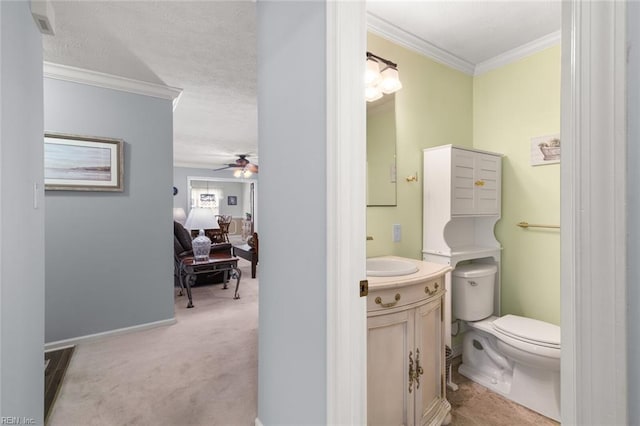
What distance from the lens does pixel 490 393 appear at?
2123 mm

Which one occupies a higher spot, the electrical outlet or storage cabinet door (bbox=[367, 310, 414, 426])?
the electrical outlet

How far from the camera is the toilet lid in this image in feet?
6.14

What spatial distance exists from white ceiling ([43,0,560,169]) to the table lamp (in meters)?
1.76

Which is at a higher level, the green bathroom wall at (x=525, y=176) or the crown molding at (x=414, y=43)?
the crown molding at (x=414, y=43)

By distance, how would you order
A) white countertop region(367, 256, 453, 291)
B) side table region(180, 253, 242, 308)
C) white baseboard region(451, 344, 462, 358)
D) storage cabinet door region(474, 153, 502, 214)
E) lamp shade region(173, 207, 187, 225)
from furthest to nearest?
lamp shade region(173, 207, 187, 225), side table region(180, 253, 242, 308), white baseboard region(451, 344, 462, 358), storage cabinet door region(474, 153, 502, 214), white countertop region(367, 256, 453, 291)

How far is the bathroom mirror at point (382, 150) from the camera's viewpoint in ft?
7.05

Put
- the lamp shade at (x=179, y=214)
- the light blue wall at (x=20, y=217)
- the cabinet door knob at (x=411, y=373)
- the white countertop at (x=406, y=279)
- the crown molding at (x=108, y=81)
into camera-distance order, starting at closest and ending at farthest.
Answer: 1. the light blue wall at (x=20, y=217)
2. the white countertop at (x=406, y=279)
3. the cabinet door knob at (x=411, y=373)
4. the crown molding at (x=108, y=81)
5. the lamp shade at (x=179, y=214)

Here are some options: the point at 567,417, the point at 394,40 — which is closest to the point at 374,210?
the point at 394,40

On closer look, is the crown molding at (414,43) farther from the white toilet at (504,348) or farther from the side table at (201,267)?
the side table at (201,267)

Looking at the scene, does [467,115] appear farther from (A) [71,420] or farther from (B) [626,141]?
(A) [71,420]

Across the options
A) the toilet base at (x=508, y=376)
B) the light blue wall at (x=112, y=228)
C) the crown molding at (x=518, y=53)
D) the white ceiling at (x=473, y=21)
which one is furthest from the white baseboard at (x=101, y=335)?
the crown molding at (x=518, y=53)

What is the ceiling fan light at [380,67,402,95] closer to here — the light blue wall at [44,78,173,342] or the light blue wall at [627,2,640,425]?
the light blue wall at [627,2,640,425]

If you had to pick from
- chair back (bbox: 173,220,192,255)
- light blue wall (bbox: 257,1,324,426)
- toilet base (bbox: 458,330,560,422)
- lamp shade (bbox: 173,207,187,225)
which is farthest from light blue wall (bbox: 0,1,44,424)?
lamp shade (bbox: 173,207,187,225)

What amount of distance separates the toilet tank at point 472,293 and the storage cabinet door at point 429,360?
2.24ft
